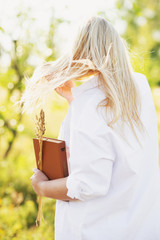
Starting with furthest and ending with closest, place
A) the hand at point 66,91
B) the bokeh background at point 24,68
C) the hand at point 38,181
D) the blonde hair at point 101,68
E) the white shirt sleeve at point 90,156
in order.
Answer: the bokeh background at point 24,68 → the hand at point 66,91 → the hand at point 38,181 → the blonde hair at point 101,68 → the white shirt sleeve at point 90,156

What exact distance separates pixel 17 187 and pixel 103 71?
3.21 metres

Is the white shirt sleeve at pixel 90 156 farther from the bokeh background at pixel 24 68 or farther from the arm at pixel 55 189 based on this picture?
the bokeh background at pixel 24 68

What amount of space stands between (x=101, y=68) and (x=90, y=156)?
40cm

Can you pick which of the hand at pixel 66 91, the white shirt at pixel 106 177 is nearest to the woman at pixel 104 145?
the white shirt at pixel 106 177

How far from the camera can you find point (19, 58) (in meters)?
4.05

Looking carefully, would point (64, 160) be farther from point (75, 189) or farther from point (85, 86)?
point (85, 86)

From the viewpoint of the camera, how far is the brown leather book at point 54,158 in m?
1.44

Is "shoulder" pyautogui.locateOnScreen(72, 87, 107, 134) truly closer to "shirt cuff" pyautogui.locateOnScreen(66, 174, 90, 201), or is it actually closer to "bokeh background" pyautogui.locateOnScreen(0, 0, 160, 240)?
"shirt cuff" pyautogui.locateOnScreen(66, 174, 90, 201)

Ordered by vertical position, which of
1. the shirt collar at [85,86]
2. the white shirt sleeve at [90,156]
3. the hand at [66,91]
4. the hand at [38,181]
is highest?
the shirt collar at [85,86]

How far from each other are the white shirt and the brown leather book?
0.31 feet

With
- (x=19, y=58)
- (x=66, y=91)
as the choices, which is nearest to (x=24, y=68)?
(x=19, y=58)

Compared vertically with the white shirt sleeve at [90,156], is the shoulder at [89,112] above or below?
above

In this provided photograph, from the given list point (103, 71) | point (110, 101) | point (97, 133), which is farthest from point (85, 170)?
point (103, 71)

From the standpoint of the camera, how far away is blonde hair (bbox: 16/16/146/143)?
136cm
